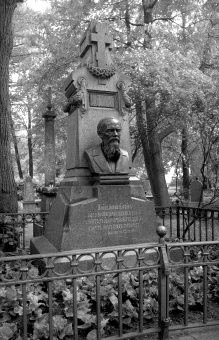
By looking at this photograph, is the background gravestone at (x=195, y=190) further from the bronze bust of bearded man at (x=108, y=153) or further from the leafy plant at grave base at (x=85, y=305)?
the leafy plant at grave base at (x=85, y=305)

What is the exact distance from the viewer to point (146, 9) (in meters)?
14.0

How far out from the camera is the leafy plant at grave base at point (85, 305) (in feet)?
10.4

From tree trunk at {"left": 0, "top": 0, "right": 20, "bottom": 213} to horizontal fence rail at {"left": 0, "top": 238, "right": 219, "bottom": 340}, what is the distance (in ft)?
12.3

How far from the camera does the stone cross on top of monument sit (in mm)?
5543

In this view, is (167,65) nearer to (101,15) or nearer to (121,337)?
(101,15)

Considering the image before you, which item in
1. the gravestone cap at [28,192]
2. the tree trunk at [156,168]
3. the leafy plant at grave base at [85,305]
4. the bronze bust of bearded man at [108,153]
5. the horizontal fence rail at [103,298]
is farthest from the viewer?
the gravestone cap at [28,192]

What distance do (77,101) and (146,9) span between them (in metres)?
10.9

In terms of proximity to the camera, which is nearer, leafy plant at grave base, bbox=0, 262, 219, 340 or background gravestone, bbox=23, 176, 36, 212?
leafy plant at grave base, bbox=0, 262, 219, 340

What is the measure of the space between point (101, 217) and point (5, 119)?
4523 mm

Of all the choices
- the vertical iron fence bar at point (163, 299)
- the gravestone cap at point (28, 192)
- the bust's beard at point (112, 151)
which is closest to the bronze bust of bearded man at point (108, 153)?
the bust's beard at point (112, 151)

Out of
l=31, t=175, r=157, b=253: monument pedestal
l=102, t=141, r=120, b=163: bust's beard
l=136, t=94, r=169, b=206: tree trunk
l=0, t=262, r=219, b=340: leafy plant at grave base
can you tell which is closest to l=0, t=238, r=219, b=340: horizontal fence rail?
l=0, t=262, r=219, b=340: leafy plant at grave base

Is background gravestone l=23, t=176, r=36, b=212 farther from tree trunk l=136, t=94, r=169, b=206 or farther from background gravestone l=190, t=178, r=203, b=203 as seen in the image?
background gravestone l=190, t=178, r=203, b=203

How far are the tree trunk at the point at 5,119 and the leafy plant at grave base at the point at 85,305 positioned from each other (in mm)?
3759

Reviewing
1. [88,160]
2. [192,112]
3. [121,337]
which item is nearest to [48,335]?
[121,337]
